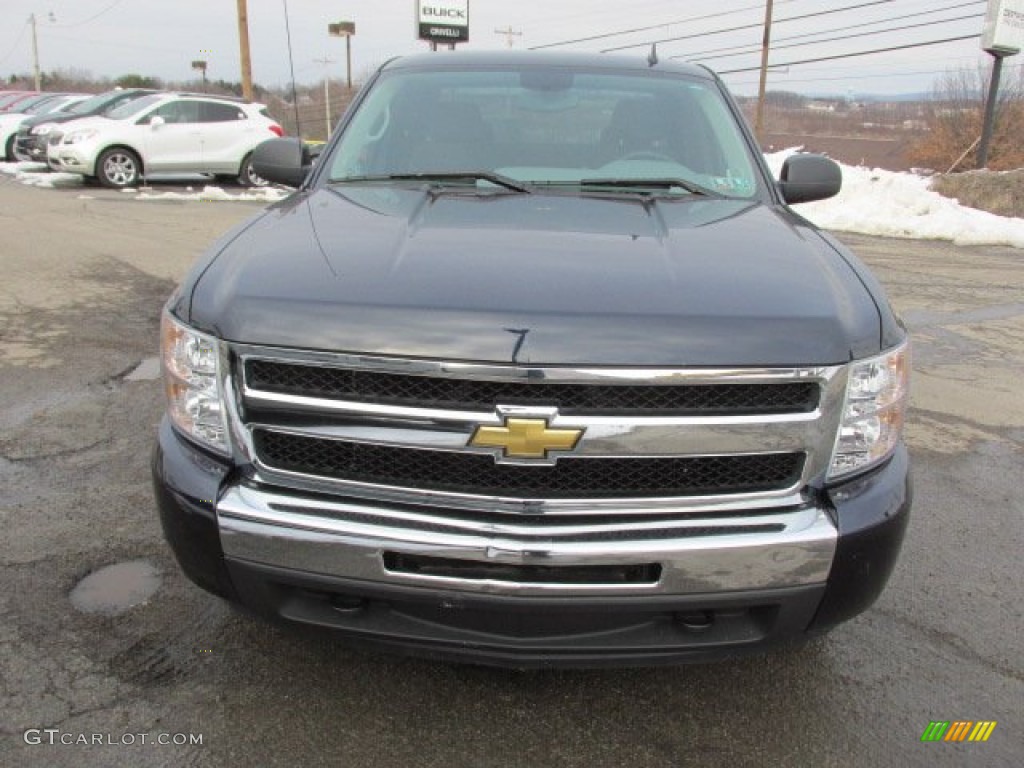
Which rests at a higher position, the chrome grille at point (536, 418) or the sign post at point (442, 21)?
the sign post at point (442, 21)

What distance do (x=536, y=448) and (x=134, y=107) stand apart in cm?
1669

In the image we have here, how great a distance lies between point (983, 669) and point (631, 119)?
238cm

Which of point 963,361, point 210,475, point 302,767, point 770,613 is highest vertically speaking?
point 210,475

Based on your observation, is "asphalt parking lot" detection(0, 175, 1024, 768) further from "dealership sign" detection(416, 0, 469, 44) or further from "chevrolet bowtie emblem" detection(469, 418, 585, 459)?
"dealership sign" detection(416, 0, 469, 44)

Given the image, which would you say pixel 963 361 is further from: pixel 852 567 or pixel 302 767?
pixel 302 767

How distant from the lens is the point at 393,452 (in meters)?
2.03

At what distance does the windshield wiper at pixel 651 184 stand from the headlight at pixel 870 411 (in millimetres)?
1181

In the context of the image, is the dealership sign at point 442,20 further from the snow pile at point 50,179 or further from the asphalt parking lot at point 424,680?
the asphalt parking lot at point 424,680

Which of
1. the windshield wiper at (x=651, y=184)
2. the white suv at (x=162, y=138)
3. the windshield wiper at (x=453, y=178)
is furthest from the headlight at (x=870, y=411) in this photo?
the white suv at (x=162, y=138)

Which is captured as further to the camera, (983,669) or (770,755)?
(983,669)

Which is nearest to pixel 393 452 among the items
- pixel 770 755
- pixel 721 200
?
pixel 770 755

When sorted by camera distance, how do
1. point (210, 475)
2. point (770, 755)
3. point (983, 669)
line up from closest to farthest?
1. point (210, 475)
2. point (770, 755)
3. point (983, 669)

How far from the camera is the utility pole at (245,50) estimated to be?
2391 centimetres

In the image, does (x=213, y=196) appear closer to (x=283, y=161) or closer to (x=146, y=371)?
(x=146, y=371)
